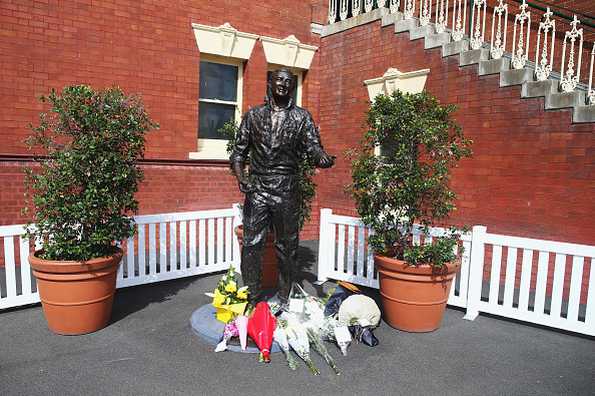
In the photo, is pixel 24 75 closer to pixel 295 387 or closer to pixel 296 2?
pixel 296 2

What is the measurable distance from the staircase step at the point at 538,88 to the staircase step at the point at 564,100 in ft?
0.29

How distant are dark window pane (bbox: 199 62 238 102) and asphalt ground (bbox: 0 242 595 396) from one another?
4.81 meters

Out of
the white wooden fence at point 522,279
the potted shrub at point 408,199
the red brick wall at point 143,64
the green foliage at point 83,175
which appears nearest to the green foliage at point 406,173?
the potted shrub at point 408,199

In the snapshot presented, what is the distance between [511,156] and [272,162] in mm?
3595

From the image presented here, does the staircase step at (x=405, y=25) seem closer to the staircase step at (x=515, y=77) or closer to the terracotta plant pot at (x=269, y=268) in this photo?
the staircase step at (x=515, y=77)

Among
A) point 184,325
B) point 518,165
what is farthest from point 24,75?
point 518,165

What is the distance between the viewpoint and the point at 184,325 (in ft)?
14.8

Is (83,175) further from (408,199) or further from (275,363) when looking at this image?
(408,199)

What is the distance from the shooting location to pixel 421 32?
23.4 ft

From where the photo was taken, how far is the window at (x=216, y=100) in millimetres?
8266

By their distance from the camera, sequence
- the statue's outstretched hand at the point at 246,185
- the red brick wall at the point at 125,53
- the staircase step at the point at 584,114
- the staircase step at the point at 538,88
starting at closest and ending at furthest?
the statue's outstretched hand at the point at 246,185
the staircase step at the point at 584,114
the staircase step at the point at 538,88
the red brick wall at the point at 125,53

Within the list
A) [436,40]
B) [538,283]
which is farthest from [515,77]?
[538,283]

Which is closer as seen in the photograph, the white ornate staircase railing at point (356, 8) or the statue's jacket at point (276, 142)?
the statue's jacket at point (276, 142)

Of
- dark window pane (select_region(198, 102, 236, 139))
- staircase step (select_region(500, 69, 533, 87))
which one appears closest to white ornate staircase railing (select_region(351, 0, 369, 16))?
dark window pane (select_region(198, 102, 236, 139))
